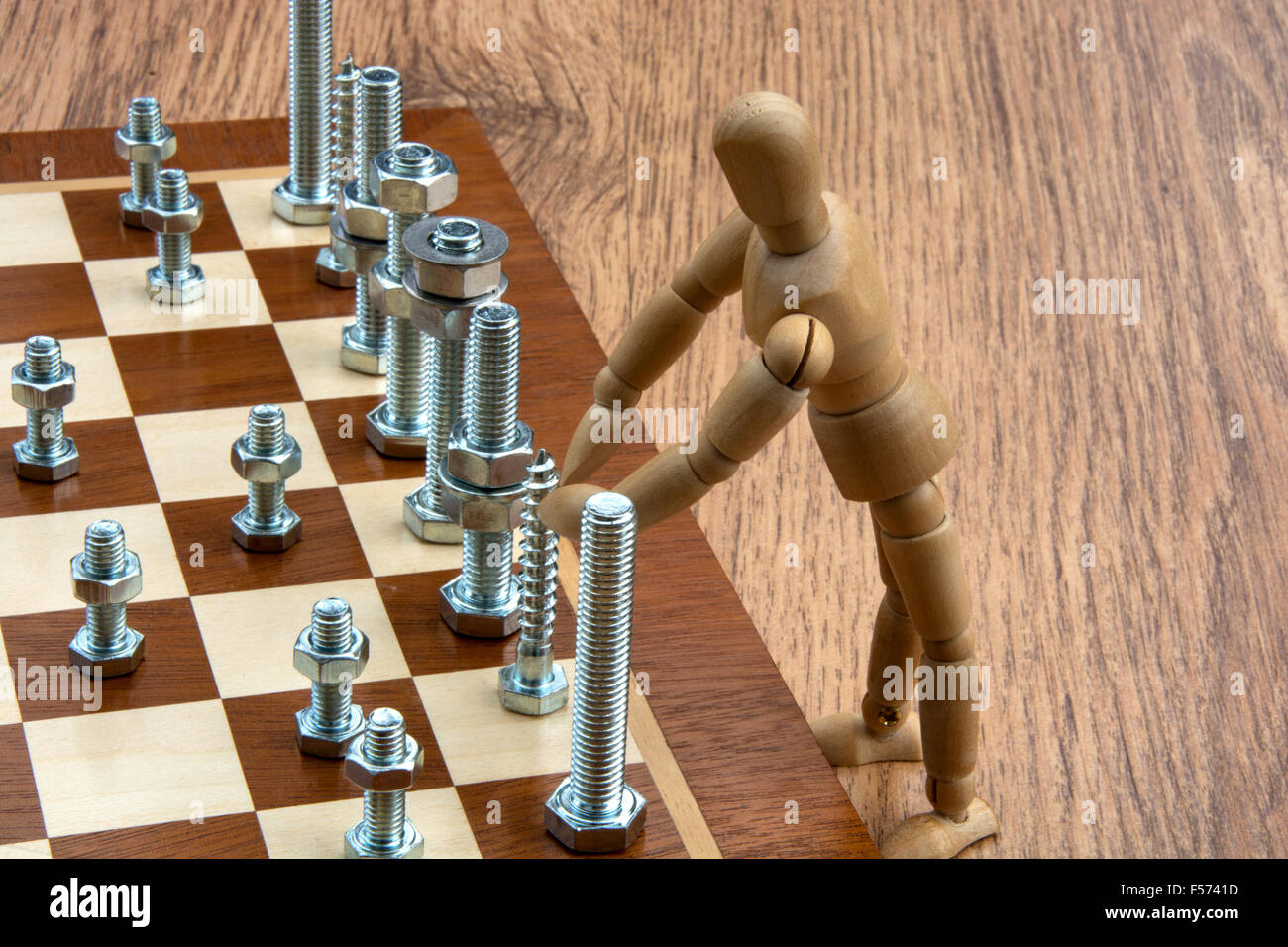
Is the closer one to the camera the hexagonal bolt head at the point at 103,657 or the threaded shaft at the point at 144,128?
the hexagonal bolt head at the point at 103,657

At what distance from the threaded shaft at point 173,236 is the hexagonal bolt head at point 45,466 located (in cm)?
22

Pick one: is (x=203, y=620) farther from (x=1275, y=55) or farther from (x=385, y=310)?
(x=1275, y=55)

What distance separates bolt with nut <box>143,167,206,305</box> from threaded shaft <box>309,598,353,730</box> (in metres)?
0.46

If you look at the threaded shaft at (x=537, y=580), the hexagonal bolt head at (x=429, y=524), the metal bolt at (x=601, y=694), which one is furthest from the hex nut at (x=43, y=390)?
the metal bolt at (x=601, y=694)

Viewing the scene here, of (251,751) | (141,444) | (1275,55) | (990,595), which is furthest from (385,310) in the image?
(1275,55)

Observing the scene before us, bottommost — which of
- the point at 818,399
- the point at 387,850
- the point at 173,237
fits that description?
the point at 387,850

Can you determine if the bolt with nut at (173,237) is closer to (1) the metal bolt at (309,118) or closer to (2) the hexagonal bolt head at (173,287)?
(2) the hexagonal bolt head at (173,287)

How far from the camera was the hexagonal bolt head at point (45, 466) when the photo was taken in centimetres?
123

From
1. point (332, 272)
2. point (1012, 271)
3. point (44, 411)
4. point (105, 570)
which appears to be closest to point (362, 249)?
point (332, 272)

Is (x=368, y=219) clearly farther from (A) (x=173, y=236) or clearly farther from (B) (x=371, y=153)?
(A) (x=173, y=236)

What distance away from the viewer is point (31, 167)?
1564 millimetres

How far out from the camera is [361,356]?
1364 mm

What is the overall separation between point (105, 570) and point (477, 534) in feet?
0.68
